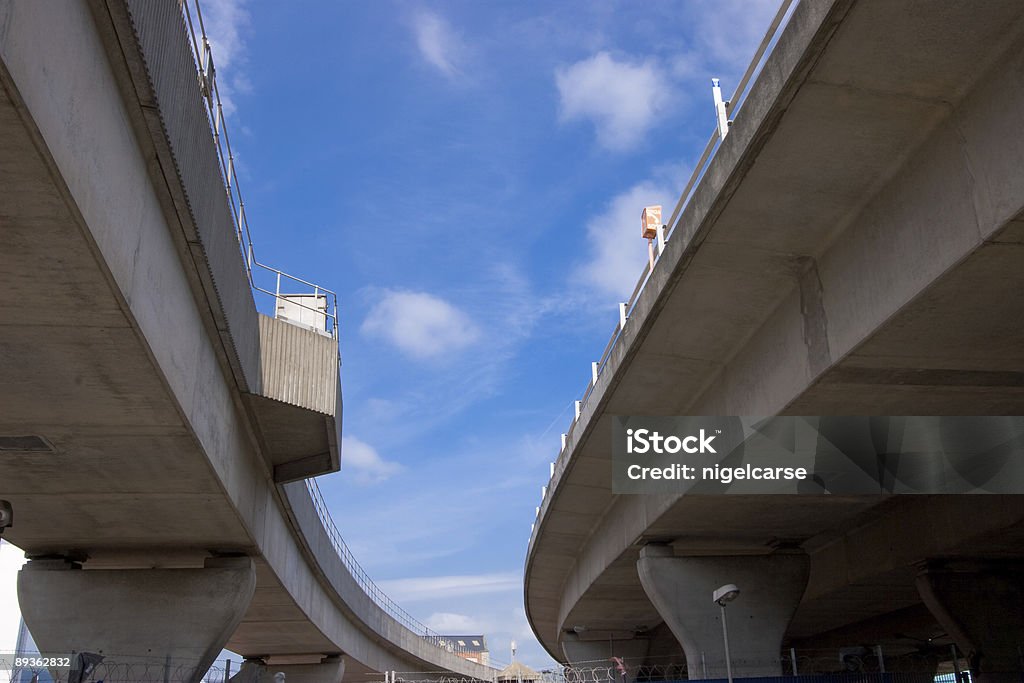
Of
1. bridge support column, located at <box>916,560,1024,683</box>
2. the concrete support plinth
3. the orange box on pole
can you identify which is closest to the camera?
the orange box on pole

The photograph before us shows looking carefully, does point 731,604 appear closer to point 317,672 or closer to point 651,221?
point 651,221

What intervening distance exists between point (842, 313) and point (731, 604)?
1161cm

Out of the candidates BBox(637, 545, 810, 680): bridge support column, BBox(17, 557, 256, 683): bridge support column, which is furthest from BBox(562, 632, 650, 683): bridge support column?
Answer: BBox(17, 557, 256, 683): bridge support column

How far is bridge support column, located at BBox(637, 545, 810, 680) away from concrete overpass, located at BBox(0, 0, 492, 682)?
7628 millimetres

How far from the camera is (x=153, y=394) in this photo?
1210 centimetres

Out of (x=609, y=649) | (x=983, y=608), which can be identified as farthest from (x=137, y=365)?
(x=609, y=649)

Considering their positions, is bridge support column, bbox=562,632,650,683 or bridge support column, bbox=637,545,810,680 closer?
bridge support column, bbox=637,545,810,680

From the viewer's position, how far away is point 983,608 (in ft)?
69.9

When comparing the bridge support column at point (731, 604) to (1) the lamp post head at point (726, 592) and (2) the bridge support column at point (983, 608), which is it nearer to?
(2) the bridge support column at point (983, 608)

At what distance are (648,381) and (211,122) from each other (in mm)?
7608

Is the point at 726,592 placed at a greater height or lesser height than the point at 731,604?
lesser

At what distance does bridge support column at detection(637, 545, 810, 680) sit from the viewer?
20.4m

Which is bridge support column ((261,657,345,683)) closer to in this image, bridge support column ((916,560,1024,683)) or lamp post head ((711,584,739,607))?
bridge support column ((916,560,1024,683))

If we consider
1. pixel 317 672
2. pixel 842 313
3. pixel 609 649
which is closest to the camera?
pixel 842 313
